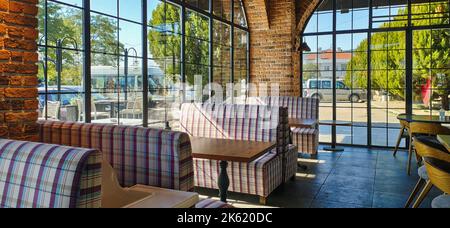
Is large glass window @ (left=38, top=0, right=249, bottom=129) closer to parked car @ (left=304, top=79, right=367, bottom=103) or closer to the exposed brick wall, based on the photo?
the exposed brick wall

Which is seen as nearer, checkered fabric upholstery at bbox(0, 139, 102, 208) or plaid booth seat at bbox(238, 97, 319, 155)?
checkered fabric upholstery at bbox(0, 139, 102, 208)

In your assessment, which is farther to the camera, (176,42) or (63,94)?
(176,42)

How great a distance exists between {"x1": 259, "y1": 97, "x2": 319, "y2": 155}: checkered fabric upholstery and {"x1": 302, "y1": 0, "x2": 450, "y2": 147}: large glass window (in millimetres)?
895

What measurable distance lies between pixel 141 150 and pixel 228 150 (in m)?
1.08

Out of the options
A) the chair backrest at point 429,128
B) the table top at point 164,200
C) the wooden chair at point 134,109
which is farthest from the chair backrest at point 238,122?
the table top at point 164,200

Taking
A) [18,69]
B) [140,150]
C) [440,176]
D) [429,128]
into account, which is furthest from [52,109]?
[429,128]

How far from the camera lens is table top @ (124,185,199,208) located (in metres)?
1.88

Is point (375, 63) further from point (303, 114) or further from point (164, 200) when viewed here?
point (164, 200)

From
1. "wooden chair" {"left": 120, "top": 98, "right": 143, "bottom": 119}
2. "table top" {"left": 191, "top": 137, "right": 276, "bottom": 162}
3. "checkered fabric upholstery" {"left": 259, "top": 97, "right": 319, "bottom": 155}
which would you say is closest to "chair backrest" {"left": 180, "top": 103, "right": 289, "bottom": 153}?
"wooden chair" {"left": 120, "top": 98, "right": 143, "bottom": 119}

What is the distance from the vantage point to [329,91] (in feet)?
26.8

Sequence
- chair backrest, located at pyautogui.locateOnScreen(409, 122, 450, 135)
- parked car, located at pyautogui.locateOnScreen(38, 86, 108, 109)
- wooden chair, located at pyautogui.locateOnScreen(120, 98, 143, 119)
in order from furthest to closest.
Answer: chair backrest, located at pyautogui.locateOnScreen(409, 122, 450, 135) < wooden chair, located at pyautogui.locateOnScreen(120, 98, 143, 119) < parked car, located at pyautogui.locateOnScreen(38, 86, 108, 109)

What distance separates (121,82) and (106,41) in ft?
1.67

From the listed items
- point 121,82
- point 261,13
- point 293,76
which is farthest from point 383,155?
point 121,82

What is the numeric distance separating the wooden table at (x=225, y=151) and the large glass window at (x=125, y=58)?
3.54ft
